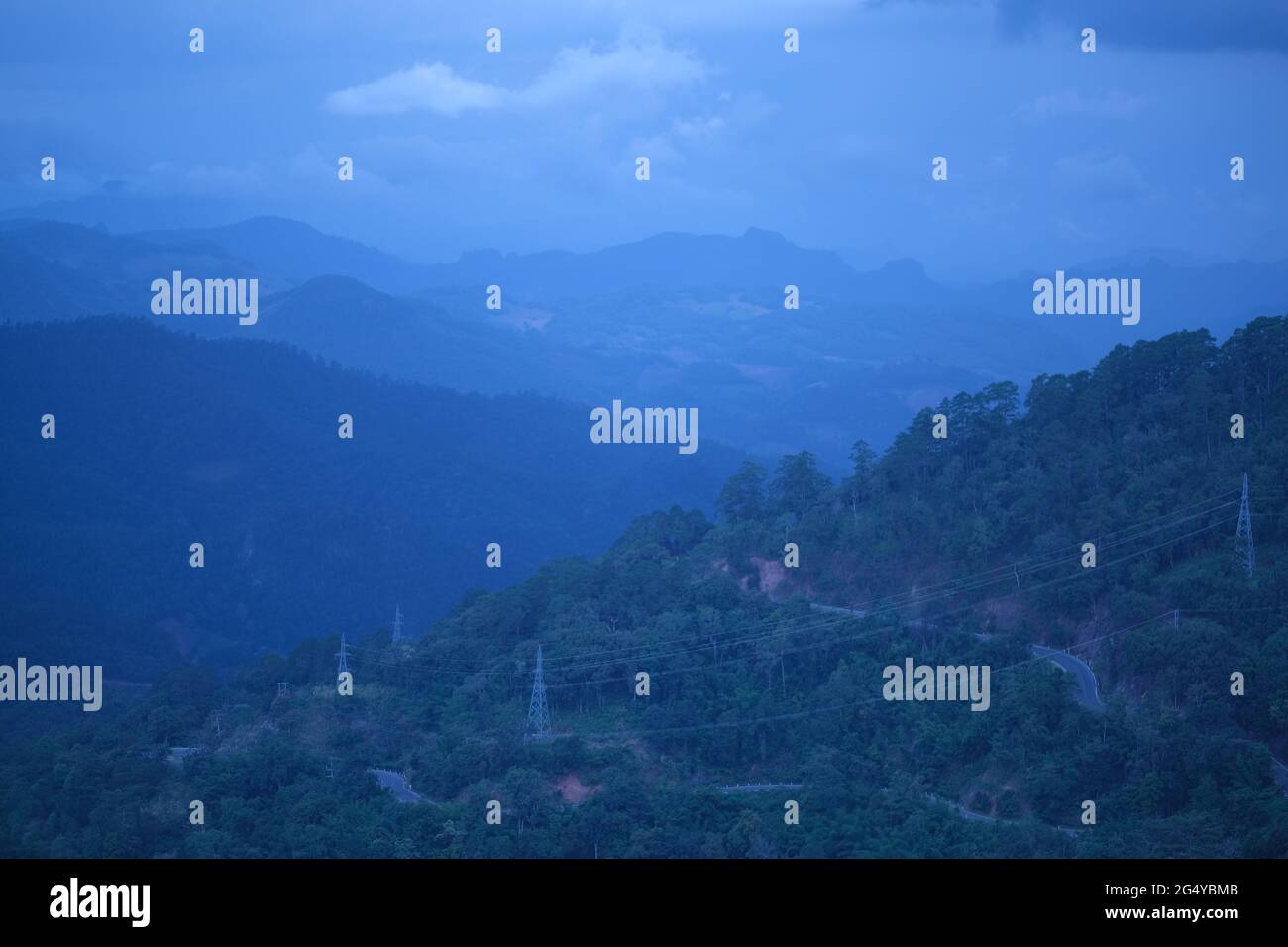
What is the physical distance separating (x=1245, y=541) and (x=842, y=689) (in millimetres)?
4968

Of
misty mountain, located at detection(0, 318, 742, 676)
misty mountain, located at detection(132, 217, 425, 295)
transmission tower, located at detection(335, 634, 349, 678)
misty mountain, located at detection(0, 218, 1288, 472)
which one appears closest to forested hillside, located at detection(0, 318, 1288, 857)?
transmission tower, located at detection(335, 634, 349, 678)

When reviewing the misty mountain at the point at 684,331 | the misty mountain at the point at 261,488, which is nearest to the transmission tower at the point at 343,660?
the misty mountain at the point at 261,488

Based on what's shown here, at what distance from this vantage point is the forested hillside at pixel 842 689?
11602 millimetres

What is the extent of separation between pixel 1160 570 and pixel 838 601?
421 centimetres

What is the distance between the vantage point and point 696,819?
12047 mm

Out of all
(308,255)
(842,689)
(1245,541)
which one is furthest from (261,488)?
(308,255)

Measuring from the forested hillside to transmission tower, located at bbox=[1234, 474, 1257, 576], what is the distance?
0.19 meters

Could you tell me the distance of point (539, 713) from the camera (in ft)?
49.0

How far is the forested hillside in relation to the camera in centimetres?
1160

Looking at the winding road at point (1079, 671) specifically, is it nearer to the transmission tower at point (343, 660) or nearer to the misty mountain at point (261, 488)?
the transmission tower at point (343, 660)

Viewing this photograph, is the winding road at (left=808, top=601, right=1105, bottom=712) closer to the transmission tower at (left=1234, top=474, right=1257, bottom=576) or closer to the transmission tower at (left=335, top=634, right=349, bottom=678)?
the transmission tower at (left=1234, top=474, right=1257, bottom=576)
